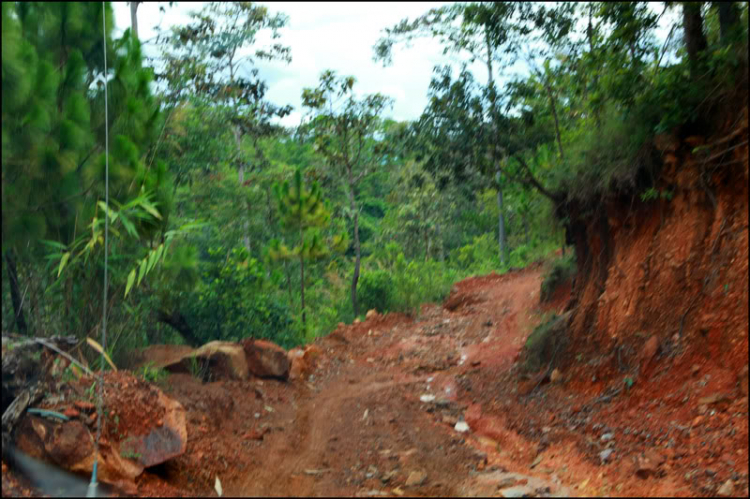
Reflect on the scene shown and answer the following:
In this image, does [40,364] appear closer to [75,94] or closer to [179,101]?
[75,94]

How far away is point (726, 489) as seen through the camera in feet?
15.7

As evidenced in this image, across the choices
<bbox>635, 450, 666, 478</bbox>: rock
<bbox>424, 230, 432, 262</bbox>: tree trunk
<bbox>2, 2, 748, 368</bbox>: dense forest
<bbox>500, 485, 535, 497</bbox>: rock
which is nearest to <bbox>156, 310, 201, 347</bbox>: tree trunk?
<bbox>2, 2, 748, 368</bbox>: dense forest

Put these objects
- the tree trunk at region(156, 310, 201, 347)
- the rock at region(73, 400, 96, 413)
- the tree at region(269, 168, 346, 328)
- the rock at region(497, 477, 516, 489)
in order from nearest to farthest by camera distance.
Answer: the rock at region(73, 400, 96, 413) < the rock at region(497, 477, 516, 489) < the tree trunk at region(156, 310, 201, 347) < the tree at region(269, 168, 346, 328)

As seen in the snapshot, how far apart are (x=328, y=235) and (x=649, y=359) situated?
55.6ft

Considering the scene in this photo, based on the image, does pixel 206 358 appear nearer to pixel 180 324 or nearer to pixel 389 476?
pixel 180 324

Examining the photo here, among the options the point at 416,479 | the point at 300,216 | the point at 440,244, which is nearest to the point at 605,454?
the point at 416,479

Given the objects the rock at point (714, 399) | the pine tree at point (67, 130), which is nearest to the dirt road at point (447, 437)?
the rock at point (714, 399)

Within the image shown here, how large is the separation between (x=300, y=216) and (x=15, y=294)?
37.6ft

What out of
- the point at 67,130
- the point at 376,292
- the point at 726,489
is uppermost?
the point at 67,130

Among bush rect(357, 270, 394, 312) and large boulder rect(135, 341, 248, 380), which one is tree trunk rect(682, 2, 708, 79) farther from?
bush rect(357, 270, 394, 312)

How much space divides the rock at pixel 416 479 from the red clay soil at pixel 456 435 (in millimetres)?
18

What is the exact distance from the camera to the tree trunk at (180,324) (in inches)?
408

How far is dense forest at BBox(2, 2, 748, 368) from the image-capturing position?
18.4 feet

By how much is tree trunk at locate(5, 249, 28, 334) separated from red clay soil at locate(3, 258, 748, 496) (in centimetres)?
131
